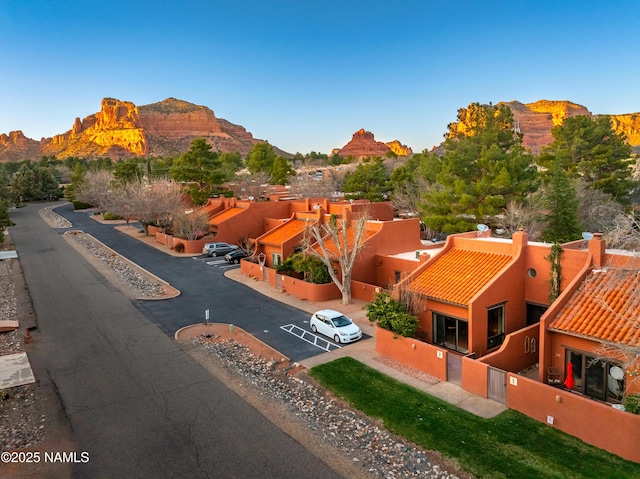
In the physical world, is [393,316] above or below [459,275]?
below

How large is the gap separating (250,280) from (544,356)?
72.4 ft

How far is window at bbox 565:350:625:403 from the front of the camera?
1396 cm

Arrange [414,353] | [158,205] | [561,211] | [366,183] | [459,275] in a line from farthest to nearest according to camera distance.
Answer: [366,183], [158,205], [561,211], [459,275], [414,353]

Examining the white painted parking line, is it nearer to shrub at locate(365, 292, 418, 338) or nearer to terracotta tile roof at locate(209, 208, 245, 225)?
shrub at locate(365, 292, 418, 338)

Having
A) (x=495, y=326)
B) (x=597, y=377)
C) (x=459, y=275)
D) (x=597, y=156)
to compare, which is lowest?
(x=597, y=377)

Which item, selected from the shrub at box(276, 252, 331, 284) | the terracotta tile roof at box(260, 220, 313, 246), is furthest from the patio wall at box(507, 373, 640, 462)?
the terracotta tile roof at box(260, 220, 313, 246)

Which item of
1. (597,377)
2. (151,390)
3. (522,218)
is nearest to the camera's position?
(597,377)

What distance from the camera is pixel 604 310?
49.3 feet

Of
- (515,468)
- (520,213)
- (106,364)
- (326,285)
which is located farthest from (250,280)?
(515,468)

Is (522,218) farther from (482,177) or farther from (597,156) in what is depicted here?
(597,156)

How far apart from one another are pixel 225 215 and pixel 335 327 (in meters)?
29.6

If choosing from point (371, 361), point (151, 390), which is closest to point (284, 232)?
point (371, 361)

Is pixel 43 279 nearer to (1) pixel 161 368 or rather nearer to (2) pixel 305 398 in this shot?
(1) pixel 161 368

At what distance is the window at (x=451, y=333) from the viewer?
61.8 ft
